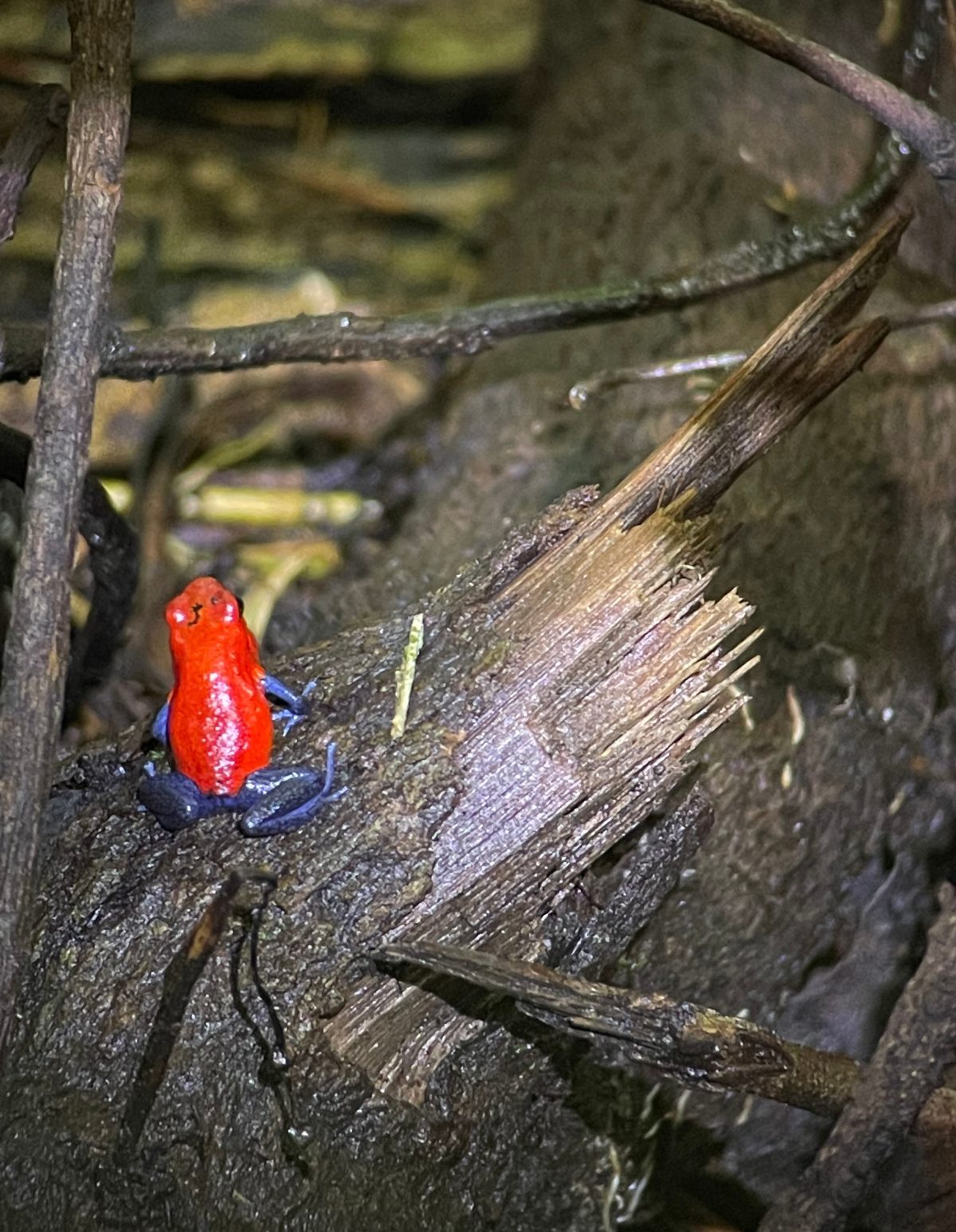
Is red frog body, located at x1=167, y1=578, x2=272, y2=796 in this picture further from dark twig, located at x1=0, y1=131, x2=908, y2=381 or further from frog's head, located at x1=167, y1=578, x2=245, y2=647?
dark twig, located at x1=0, y1=131, x2=908, y2=381

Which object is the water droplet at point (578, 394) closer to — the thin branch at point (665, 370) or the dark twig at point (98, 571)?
the thin branch at point (665, 370)

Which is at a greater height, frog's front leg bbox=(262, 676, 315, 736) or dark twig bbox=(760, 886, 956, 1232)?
frog's front leg bbox=(262, 676, 315, 736)

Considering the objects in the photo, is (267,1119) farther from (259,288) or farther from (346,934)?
(259,288)

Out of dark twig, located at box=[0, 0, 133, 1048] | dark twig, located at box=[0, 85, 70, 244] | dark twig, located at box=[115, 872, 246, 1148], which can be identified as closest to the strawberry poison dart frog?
dark twig, located at box=[115, 872, 246, 1148]

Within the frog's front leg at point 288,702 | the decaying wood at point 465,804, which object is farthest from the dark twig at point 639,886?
the frog's front leg at point 288,702

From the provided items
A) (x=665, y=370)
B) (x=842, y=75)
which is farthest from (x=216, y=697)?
(x=842, y=75)
